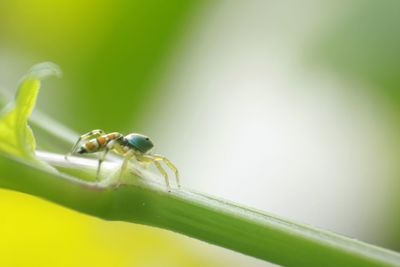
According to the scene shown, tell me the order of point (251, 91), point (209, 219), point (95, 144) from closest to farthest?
point (209, 219), point (95, 144), point (251, 91)

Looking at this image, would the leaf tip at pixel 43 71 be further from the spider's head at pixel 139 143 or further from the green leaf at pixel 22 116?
the spider's head at pixel 139 143

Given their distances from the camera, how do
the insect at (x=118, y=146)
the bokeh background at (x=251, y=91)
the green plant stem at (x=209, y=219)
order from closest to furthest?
1. the green plant stem at (x=209, y=219)
2. the insect at (x=118, y=146)
3. the bokeh background at (x=251, y=91)

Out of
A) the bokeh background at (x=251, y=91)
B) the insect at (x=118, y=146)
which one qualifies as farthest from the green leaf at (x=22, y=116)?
the bokeh background at (x=251, y=91)

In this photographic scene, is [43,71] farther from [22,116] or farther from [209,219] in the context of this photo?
[209,219]

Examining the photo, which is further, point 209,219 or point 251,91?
point 251,91

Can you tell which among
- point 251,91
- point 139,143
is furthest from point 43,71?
point 251,91

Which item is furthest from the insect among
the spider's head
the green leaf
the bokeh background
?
the bokeh background
